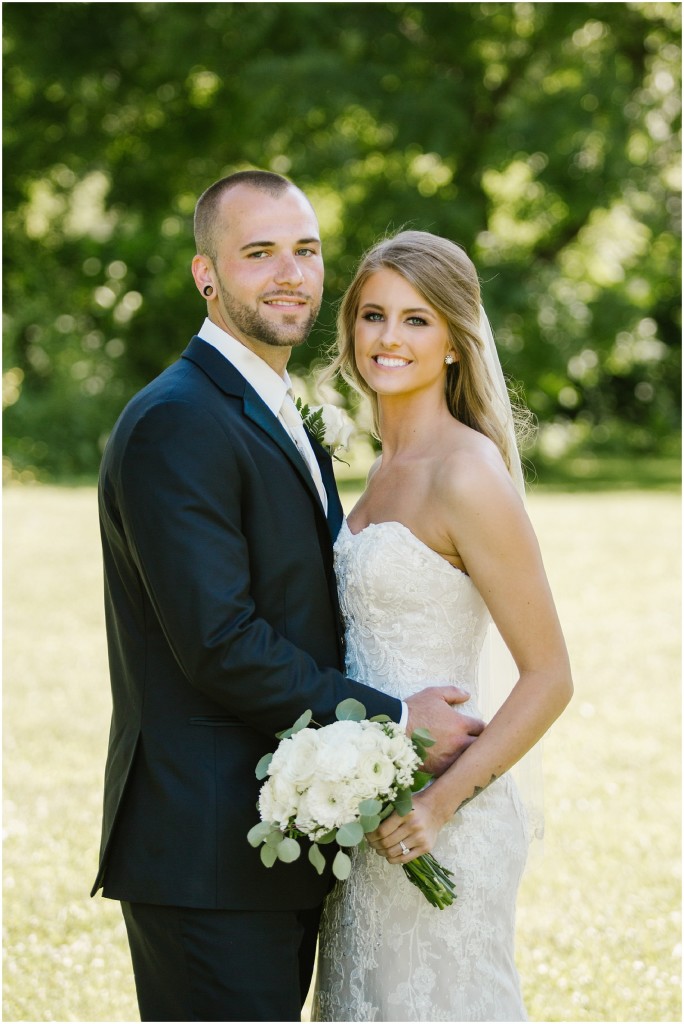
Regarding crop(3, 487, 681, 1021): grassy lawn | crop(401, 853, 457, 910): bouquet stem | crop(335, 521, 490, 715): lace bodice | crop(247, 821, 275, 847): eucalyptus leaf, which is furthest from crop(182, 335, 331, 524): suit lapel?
crop(3, 487, 681, 1021): grassy lawn

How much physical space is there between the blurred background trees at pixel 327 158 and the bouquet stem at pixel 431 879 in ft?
54.0

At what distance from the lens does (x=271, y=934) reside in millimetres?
2941

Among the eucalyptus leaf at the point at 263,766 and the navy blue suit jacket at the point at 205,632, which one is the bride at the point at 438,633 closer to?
the navy blue suit jacket at the point at 205,632

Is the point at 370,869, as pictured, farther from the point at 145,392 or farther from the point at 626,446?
the point at 626,446

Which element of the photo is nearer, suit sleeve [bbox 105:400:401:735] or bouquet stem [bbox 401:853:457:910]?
suit sleeve [bbox 105:400:401:735]

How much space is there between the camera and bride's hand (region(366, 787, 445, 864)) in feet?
9.59

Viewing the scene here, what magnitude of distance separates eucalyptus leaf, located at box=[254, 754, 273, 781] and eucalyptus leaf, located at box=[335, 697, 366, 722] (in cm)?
20

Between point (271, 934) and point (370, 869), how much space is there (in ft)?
1.31

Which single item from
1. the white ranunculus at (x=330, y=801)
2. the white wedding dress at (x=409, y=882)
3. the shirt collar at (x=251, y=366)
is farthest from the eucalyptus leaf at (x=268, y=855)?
the shirt collar at (x=251, y=366)

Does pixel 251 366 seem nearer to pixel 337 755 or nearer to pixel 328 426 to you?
pixel 328 426

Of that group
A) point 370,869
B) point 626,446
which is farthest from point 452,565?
point 626,446

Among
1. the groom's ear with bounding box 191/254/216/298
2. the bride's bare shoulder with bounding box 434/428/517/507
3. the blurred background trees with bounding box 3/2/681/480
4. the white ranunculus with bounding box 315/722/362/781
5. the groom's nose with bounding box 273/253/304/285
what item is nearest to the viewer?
the white ranunculus with bounding box 315/722/362/781

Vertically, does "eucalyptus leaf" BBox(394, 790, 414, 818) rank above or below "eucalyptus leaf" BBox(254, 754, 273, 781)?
below

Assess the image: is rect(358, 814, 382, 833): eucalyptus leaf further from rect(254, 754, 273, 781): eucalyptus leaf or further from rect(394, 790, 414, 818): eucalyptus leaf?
rect(254, 754, 273, 781): eucalyptus leaf
